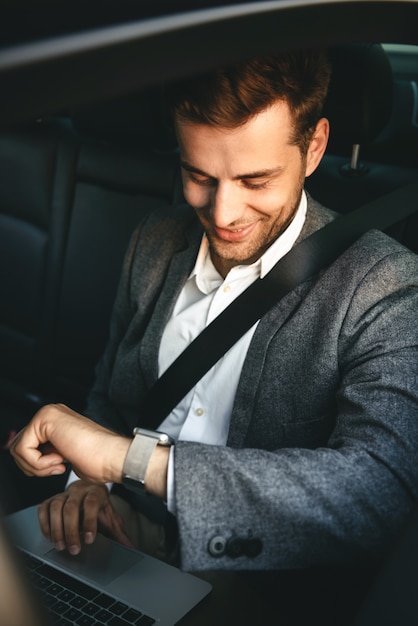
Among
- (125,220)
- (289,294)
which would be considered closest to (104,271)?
(125,220)

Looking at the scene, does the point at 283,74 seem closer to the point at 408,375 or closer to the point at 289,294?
the point at 289,294

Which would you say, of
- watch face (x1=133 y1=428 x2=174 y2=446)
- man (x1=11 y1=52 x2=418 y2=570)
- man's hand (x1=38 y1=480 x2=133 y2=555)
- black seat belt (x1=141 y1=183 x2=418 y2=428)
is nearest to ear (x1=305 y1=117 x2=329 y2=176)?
man (x1=11 y1=52 x2=418 y2=570)

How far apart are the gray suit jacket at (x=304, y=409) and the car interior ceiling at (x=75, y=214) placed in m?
0.41

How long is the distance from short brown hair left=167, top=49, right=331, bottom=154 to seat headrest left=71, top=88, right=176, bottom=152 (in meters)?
0.71

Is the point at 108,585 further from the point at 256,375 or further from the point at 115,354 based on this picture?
the point at 115,354

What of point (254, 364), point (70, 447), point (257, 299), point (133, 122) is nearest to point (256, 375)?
point (254, 364)

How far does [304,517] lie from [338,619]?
332 mm

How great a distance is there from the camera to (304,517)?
0.86 meters

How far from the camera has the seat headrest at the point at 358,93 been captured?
142 cm

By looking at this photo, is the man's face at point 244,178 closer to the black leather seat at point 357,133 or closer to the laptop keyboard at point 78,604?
the black leather seat at point 357,133

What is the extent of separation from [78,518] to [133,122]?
115cm

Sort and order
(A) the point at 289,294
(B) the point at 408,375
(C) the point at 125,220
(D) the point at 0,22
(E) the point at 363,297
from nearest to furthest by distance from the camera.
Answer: (D) the point at 0,22
(B) the point at 408,375
(E) the point at 363,297
(A) the point at 289,294
(C) the point at 125,220

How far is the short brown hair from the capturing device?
111 centimetres

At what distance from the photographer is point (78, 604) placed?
1.01 m
